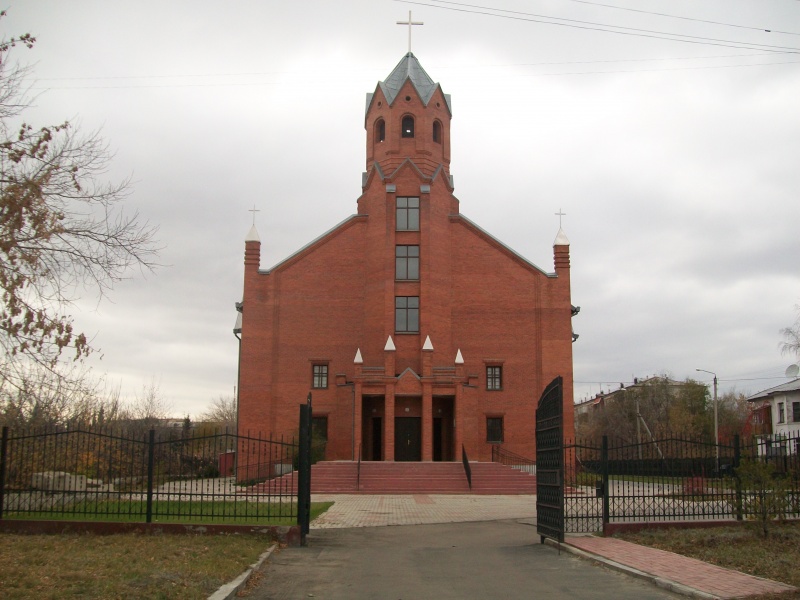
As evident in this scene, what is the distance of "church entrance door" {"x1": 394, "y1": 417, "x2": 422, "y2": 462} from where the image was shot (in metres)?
36.8

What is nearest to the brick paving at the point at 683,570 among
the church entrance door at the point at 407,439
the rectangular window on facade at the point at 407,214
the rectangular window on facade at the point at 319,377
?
the church entrance door at the point at 407,439

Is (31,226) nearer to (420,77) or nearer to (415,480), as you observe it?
(415,480)

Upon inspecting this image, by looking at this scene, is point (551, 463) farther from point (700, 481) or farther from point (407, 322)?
point (407, 322)

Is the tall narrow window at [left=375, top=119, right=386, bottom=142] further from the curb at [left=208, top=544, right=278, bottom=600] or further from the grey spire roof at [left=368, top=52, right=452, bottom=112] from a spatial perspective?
the curb at [left=208, top=544, right=278, bottom=600]

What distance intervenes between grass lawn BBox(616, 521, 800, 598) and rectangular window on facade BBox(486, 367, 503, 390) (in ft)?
80.4

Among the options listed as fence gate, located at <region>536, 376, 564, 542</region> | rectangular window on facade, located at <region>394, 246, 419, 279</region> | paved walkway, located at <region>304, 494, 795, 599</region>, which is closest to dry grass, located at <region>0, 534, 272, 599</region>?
fence gate, located at <region>536, 376, 564, 542</region>

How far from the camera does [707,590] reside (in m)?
9.20

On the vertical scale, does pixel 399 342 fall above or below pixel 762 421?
above

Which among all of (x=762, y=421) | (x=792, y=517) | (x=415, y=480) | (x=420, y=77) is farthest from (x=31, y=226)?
(x=762, y=421)

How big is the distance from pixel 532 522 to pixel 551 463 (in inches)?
203

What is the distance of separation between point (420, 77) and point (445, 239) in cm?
975

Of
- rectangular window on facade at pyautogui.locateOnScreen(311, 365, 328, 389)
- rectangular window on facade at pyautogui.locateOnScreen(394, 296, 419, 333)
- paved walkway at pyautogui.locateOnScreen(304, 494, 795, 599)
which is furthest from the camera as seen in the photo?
rectangular window on facade at pyautogui.locateOnScreen(311, 365, 328, 389)

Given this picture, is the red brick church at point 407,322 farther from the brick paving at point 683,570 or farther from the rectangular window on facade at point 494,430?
→ the brick paving at point 683,570

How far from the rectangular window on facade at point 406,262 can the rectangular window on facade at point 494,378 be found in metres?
6.07
